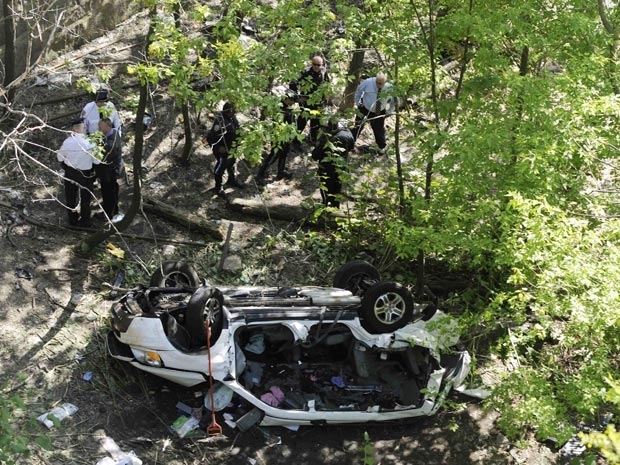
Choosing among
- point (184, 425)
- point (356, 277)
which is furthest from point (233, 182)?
point (184, 425)

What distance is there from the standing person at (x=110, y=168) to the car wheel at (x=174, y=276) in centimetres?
180

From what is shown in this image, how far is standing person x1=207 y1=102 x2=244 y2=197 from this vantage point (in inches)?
460

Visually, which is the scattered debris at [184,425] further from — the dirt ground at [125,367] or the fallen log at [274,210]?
the fallen log at [274,210]

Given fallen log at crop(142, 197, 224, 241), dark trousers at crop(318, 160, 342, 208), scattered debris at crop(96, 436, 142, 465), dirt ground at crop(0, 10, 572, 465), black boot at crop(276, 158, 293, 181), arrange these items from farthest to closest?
black boot at crop(276, 158, 293, 181) → dark trousers at crop(318, 160, 342, 208) → fallen log at crop(142, 197, 224, 241) → dirt ground at crop(0, 10, 572, 465) → scattered debris at crop(96, 436, 142, 465)

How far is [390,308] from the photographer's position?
29.1 feet

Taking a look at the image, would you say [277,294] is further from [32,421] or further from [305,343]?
[32,421]

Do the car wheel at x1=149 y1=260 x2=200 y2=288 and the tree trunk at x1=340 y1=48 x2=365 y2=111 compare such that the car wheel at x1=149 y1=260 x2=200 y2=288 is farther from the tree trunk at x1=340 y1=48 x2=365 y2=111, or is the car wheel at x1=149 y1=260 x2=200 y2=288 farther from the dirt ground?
the tree trunk at x1=340 y1=48 x2=365 y2=111

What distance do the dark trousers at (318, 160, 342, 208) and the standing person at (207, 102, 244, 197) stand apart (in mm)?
1481

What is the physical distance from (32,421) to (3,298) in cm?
247

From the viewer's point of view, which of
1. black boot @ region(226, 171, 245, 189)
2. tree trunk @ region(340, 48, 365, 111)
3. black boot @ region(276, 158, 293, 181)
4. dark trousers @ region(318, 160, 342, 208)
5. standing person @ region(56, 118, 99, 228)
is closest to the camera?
standing person @ region(56, 118, 99, 228)

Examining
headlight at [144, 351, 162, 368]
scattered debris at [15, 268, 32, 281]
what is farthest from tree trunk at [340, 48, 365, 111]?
headlight at [144, 351, 162, 368]

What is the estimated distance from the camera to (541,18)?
919 centimetres

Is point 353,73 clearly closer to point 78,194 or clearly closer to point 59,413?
point 78,194

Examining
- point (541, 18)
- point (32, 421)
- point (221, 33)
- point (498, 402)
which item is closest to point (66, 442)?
point (32, 421)
